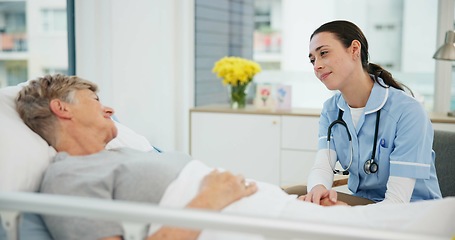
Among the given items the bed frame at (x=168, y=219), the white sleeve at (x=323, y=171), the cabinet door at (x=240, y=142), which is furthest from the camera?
the cabinet door at (x=240, y=142)

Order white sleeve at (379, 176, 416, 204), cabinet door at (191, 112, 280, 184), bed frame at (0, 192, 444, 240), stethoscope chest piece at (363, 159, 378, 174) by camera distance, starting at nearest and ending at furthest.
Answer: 1. bed frame at (0, 192, 444, 240)
2. white sleeve at (379, 176, 416, 204)
3. stethoscope chest piece at (363, 159, 378, 174)
4. cabinet door at (191, 112, 280, 184)

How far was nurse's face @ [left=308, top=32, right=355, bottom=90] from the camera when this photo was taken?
198 cm

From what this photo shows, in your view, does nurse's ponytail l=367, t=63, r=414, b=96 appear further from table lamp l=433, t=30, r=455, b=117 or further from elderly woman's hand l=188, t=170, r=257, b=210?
table lamp l=433, t=30, r=455, b=117

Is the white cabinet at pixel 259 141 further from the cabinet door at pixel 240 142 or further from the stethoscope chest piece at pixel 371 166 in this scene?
the stethoscope chest piece at pixel 371 166

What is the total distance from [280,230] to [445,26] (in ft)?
10.4

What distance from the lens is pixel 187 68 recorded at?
406cm

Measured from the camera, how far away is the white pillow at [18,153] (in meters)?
1.42

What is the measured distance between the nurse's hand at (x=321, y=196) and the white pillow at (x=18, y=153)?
91cm

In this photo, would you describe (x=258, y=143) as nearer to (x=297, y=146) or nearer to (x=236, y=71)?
(x=297, y=146)

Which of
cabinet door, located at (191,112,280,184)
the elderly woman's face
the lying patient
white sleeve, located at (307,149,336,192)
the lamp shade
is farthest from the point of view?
cabinet door, located at (191,112,280,184)

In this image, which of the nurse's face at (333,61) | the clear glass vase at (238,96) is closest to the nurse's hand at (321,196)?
the nurse's face at (333,61)

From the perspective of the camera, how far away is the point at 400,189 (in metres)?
1.83

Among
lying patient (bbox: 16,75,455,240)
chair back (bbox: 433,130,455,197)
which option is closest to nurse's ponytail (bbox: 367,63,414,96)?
chair back (bbox: 433,130,455,197)

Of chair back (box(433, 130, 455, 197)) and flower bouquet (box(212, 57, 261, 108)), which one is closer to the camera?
chair back (box(433, 130, 455, 197))
